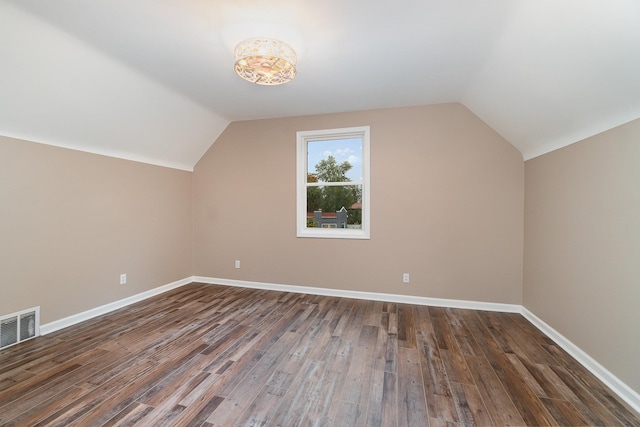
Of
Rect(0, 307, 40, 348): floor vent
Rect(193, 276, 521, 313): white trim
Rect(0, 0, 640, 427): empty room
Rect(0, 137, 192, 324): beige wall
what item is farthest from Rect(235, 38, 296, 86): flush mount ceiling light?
Rect(0, 307, 40, 348): floor vent

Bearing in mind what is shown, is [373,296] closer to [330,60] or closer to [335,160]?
[335,160]

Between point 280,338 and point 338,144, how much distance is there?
107 inches

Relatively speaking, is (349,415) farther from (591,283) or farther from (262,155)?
(262,155)

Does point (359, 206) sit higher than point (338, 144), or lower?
lower

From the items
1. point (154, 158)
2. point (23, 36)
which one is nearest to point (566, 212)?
point (23, 36)

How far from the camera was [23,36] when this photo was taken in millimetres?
1825

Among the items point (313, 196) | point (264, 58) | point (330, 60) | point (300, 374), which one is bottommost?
point (300, 374)

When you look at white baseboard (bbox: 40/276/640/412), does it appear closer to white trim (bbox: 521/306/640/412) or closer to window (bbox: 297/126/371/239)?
white trim (bbox: 521/306/640/412)

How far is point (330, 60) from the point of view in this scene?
238 centimetres

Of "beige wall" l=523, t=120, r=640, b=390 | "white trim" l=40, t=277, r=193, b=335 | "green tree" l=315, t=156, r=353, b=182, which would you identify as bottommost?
"white trim" l=40, t=277, r=193, b=335

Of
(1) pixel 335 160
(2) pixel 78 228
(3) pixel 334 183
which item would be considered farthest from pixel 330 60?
(2) pixel 78 228

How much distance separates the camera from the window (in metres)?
3.77

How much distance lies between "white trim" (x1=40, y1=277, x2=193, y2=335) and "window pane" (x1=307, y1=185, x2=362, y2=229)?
2.36 metres

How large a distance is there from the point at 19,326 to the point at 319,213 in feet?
11.0
